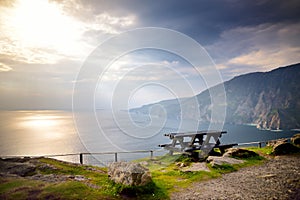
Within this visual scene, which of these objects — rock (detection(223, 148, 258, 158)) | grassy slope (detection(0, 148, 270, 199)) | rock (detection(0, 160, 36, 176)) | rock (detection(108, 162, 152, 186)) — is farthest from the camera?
rock (detection(223, 148, 258, 158))

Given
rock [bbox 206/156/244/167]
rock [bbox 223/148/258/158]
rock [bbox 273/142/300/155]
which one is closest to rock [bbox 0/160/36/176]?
rock [bbox 206/156/244/167]

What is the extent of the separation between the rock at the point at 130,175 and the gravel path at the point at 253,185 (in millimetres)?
1633

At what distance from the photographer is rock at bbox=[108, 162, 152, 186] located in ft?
29.2

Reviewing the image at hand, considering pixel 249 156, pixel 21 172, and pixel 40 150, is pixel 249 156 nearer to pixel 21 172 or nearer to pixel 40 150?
pixel 21 172

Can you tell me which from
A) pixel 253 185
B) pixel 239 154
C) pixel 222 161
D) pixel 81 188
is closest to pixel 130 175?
pixel 81 188

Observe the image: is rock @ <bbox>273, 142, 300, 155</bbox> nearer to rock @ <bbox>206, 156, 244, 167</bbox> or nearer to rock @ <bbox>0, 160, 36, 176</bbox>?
rock @ <bbox>206, 156, 244, 167</bbox>

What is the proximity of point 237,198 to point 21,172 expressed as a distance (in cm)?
1186

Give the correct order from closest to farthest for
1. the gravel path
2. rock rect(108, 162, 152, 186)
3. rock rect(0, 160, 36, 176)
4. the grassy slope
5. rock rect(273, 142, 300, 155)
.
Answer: the grassy slope, the gravel path, rock rect(108, 162, 152, 186), rock rect(0, 160, 36, 176), rock rect(273, 142, 300, 155)

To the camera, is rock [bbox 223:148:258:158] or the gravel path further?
rock [bbox 223:148:258:158]

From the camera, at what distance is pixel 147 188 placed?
8.96 metres

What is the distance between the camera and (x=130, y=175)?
8.91m

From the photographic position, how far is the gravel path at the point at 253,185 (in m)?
8.48

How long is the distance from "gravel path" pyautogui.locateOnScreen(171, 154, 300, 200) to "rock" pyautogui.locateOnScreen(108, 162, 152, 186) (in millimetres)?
1633

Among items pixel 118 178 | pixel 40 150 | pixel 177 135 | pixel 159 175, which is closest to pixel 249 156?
pixel 177 135
